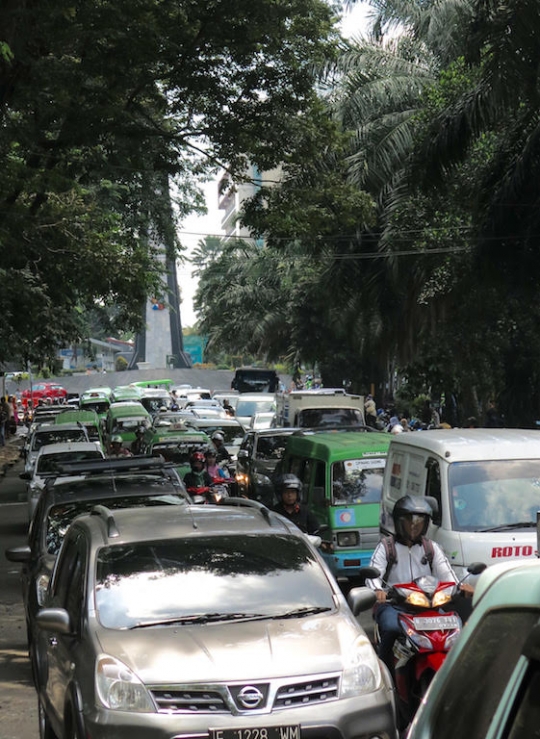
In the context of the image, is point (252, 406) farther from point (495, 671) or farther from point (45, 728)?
point (495, 671)

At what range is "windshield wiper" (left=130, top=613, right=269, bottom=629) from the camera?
21.4ft

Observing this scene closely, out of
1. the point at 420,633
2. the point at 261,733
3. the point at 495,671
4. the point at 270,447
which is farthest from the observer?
the point at 270,447

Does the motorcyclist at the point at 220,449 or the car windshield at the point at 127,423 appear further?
the car windshield at the point at 127,423

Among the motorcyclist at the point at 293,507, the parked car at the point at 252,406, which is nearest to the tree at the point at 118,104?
the motorcyclist at the point at 293,507

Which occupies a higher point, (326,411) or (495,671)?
(495,671)

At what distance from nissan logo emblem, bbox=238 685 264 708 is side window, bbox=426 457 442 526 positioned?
4.89 m

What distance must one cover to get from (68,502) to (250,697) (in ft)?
16.4

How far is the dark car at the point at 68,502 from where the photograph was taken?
10.0 metres

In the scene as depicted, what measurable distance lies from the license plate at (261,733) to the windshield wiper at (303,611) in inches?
32.2

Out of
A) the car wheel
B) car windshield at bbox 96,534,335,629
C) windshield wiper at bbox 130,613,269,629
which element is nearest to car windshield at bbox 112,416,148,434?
the car wheel

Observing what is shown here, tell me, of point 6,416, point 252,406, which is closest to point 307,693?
point 252,406

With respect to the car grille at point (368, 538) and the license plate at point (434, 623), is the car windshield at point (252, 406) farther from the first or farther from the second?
the license plate at point (434, 623)

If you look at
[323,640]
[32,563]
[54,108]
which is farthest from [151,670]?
[54,108]

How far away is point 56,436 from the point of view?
26.7 meters
